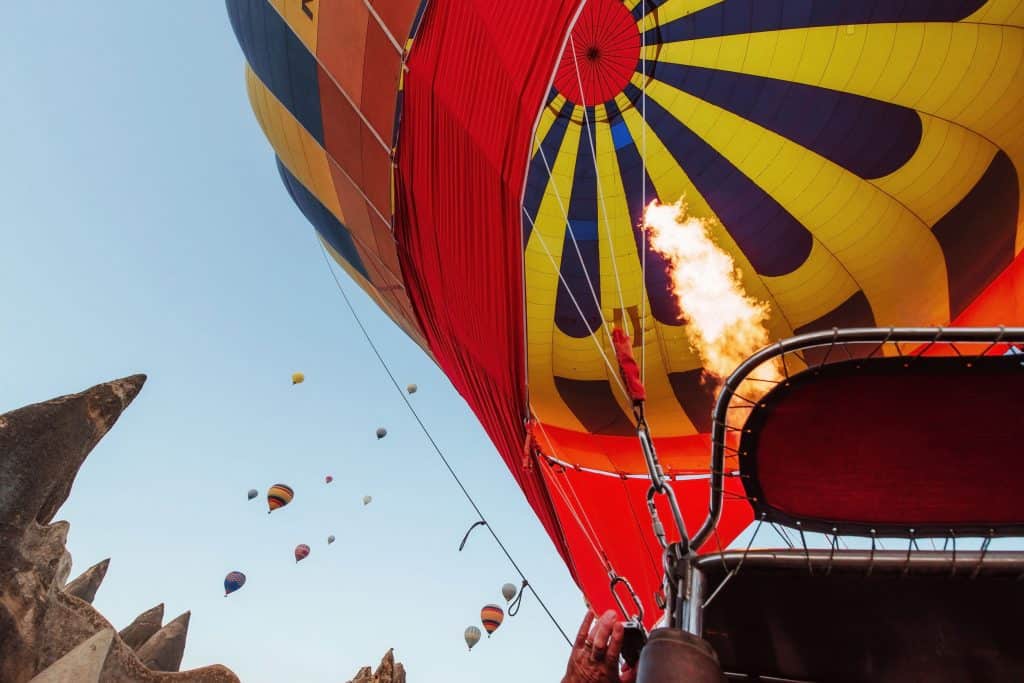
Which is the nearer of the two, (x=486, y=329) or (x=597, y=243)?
(x=486, y=329)

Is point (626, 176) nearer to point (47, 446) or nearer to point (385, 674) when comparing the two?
point (47, 446)

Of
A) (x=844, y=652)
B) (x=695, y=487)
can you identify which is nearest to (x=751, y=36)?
(x=695, y=487)

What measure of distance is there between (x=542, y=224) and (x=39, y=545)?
34.5 ft

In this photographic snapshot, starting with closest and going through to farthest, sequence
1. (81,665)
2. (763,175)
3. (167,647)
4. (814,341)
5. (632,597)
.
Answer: (814,341), (632,597), (763,175), (81,665), (167,647)

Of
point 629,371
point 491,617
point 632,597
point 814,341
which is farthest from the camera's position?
point 491,617

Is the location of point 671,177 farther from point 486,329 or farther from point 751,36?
point 486,329

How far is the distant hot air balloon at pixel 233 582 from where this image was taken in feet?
62.5

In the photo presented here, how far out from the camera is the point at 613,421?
794 centimetres

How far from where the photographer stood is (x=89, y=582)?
19.4 metres

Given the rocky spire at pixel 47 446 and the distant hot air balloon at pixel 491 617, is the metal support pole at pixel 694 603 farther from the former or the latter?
the distant hot air balloon at pixel 491 617

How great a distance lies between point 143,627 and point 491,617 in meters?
11.2

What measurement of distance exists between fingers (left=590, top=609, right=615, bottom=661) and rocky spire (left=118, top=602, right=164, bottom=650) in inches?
798

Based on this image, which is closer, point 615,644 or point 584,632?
point 615,644

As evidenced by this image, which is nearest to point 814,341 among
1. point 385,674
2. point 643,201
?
point 643,201
